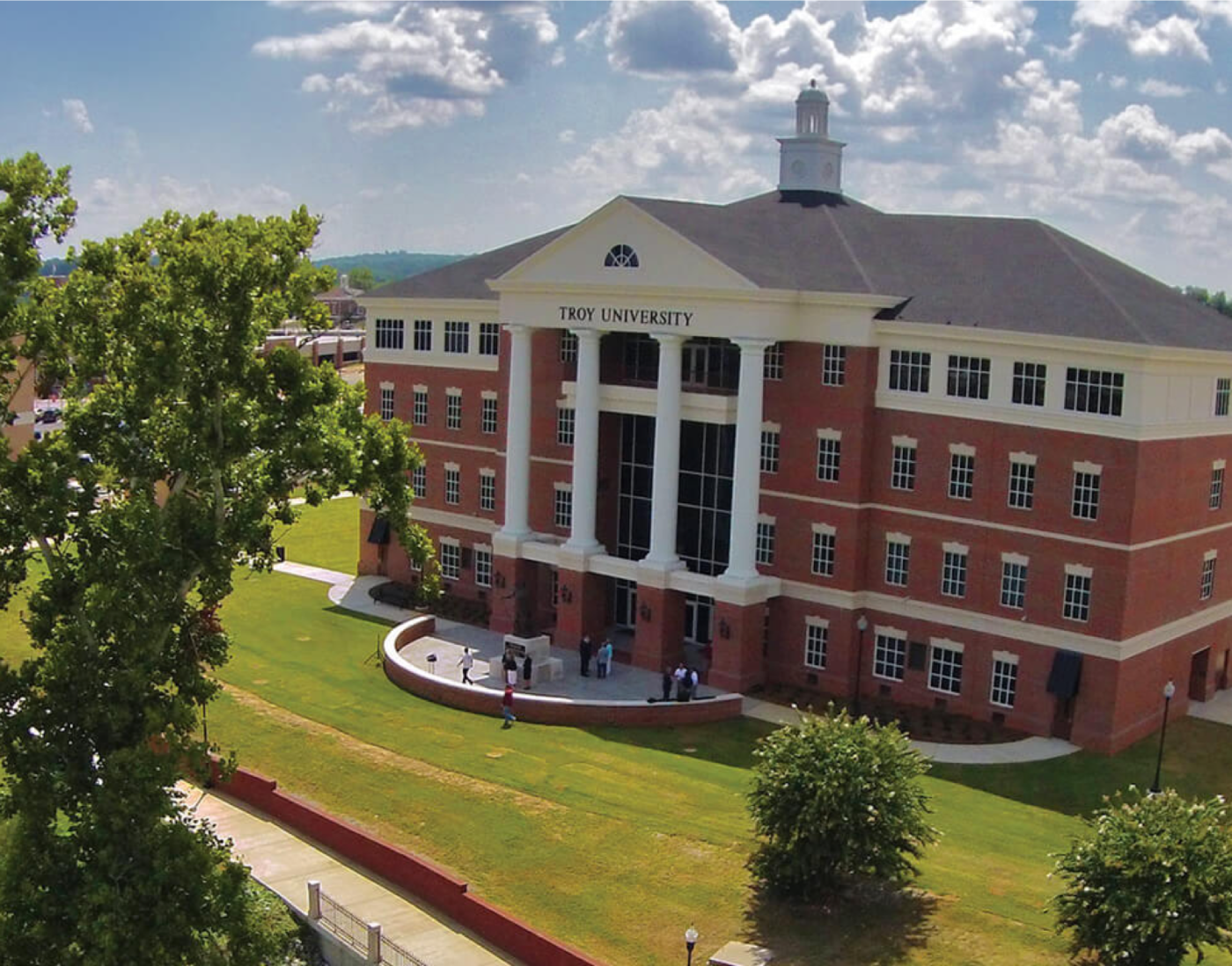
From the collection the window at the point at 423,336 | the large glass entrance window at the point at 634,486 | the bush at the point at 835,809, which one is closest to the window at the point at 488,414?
the window at the point at 423,336

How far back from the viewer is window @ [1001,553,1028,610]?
4088 centimetres

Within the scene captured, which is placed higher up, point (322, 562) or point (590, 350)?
point (590, 350)

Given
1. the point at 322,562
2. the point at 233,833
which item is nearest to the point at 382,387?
the point at 322,562

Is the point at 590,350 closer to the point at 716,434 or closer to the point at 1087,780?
the point at 716,434

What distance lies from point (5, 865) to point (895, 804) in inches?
632

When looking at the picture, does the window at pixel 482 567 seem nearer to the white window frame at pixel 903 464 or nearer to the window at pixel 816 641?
the window at pixel 816 641

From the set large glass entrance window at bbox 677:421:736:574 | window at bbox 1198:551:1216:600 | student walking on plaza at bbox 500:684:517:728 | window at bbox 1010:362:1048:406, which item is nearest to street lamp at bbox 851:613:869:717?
large glass entrance window at bbox 677:421:736:574

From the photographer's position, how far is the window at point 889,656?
43.7 m

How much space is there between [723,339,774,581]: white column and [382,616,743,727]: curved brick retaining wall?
4.45 m

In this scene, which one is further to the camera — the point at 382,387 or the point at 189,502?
the point at 382,387

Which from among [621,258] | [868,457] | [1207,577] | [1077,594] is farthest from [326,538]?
[1207,577]

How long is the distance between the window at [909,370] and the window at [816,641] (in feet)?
26.5

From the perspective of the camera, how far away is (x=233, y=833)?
32.5 metres

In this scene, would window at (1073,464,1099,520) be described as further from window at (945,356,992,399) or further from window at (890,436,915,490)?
window at (890,436,915,490)
